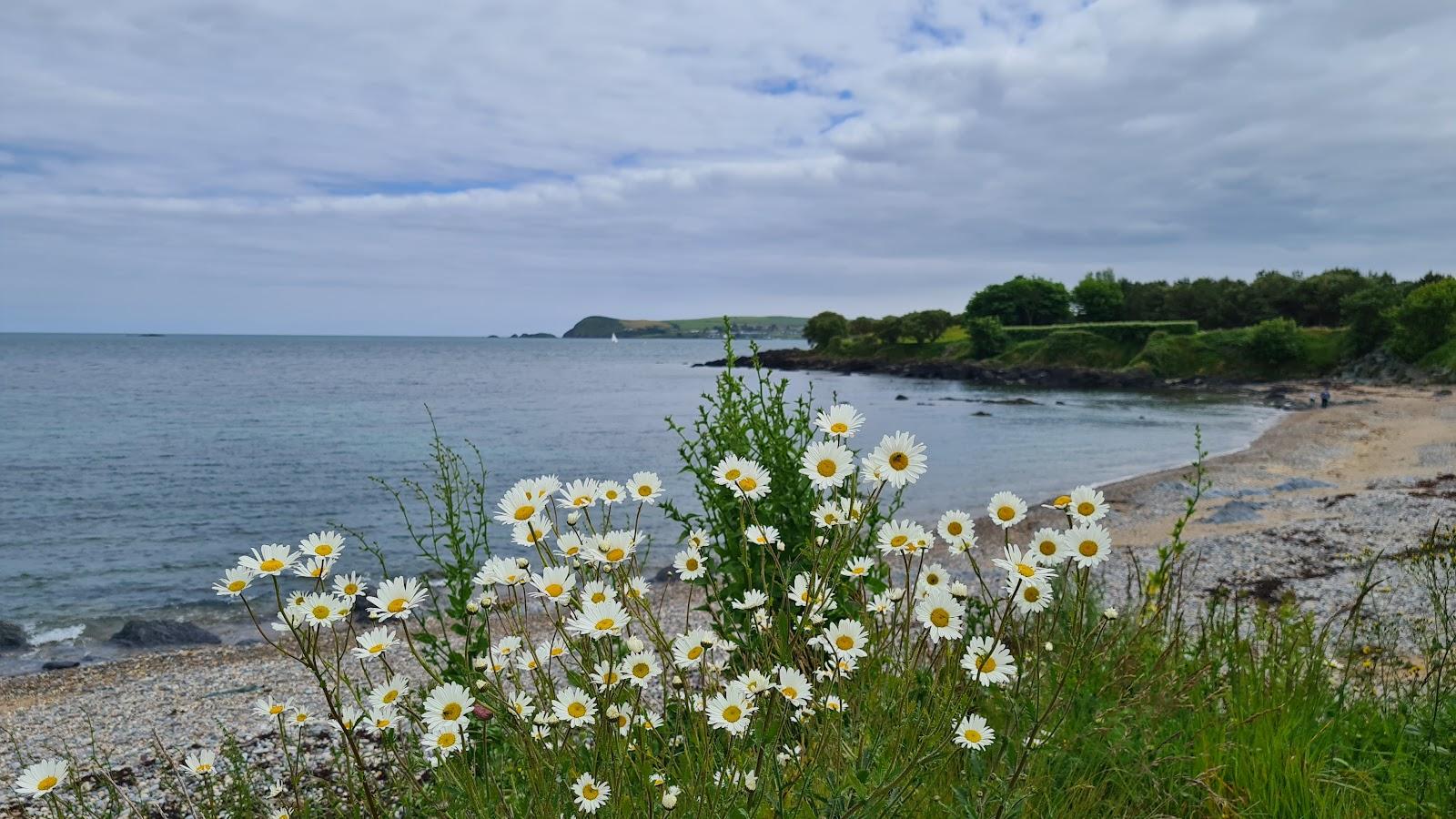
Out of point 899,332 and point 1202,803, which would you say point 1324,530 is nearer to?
point 1202,803

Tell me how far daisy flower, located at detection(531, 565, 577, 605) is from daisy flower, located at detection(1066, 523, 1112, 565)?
4.89 ft

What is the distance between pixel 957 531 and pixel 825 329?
112676 millimetres

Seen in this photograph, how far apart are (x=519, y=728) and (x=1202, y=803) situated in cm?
276

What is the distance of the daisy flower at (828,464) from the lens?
8.63 feet

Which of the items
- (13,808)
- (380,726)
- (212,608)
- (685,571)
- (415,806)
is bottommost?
(212,608)

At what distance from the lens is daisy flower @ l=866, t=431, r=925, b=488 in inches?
100

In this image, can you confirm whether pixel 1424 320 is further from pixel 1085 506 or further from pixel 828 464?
pixel 828 464

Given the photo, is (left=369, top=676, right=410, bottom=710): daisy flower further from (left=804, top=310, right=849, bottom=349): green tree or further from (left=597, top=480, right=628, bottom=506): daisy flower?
(left=804, top=310, right=849, bottom=349): green tree

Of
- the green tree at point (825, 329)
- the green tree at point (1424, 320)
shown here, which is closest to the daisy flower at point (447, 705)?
the green tree at point (1424, 320)

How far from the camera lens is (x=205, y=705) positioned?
9.41 metres

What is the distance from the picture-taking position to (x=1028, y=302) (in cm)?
10500

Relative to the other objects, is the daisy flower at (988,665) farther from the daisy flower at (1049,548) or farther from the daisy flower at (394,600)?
the daisy flower at (394,600)

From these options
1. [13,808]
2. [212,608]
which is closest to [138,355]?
[212,608]

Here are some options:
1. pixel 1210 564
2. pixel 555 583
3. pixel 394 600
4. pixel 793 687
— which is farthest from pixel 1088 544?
pixel 1210 564
